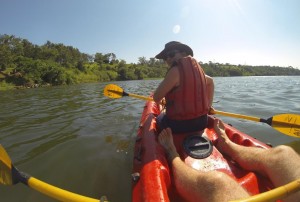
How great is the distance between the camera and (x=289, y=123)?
3.59m

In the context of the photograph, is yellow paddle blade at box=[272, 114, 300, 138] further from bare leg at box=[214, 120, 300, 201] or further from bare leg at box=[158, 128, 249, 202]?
bare leg at box=[158, 128, 249, 202]

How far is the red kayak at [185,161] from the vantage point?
193cm

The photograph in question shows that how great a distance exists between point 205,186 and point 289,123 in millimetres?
2568

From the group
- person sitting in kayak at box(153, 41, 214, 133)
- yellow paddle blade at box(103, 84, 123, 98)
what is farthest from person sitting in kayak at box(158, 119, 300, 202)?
yellow paddle blade at box(103, 84, 123, 98)

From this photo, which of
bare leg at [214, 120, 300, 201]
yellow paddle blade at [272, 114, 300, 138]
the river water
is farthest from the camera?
yellow paddle blade at [272, 114, 300, 138]

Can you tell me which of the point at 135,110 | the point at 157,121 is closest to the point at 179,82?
the point at 157,121

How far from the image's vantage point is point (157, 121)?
11.6 feet

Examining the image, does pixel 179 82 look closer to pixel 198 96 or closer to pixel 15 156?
pixel 198 96

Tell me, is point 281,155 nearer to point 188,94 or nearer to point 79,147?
point 188,94

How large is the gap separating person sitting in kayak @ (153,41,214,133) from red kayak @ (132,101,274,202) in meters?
0.18

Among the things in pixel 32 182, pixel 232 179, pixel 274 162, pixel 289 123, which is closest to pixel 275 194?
pixel 232 179

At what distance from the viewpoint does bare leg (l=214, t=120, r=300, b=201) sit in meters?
1.84

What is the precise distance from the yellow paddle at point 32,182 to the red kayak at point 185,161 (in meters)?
Result: 0.49

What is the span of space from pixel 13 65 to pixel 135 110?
1153 inches
